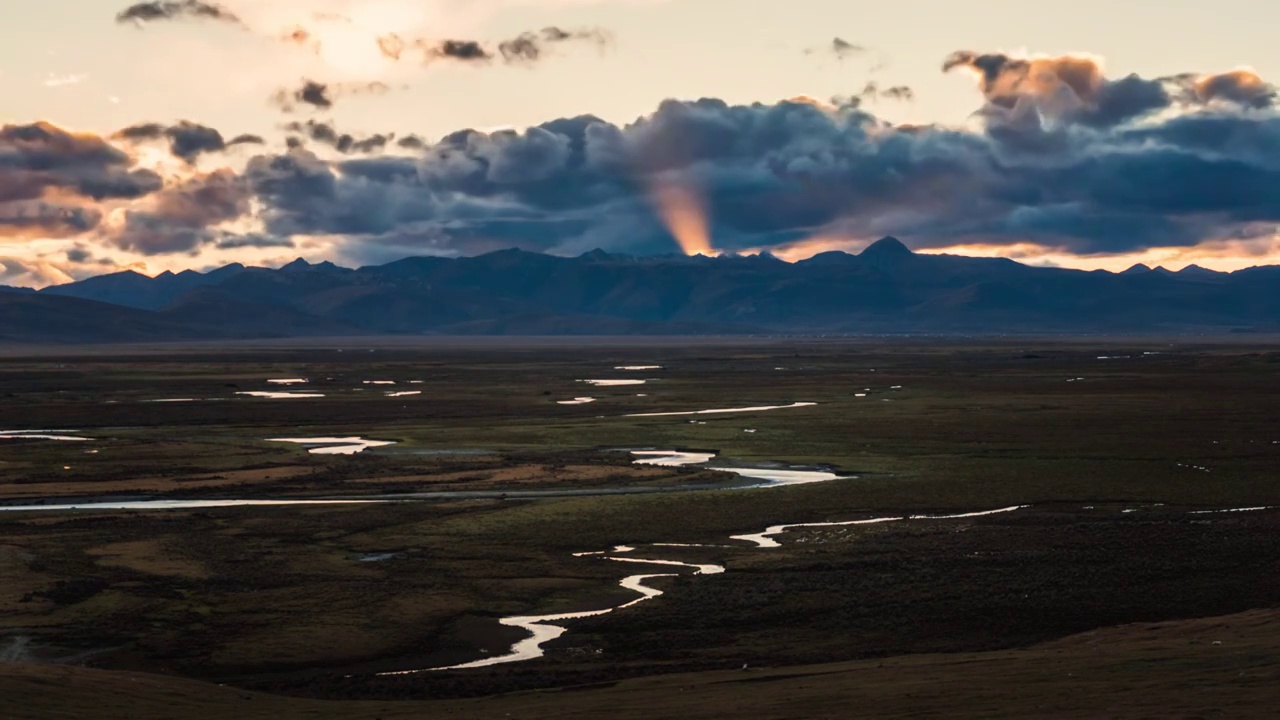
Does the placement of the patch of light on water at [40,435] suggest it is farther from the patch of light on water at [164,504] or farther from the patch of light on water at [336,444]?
the patch of light on water at [164,504]

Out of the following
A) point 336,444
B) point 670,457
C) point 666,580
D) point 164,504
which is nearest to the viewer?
point 666,580

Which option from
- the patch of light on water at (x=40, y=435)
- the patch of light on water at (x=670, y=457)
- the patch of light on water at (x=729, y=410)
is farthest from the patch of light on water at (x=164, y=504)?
the patch of light on water at (x=729, y=410)

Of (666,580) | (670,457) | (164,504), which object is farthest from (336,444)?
(666,580)

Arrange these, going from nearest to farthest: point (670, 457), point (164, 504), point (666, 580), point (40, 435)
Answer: point (666, 580) < point (164, 504) < point (670, 457) < point (40, 435)

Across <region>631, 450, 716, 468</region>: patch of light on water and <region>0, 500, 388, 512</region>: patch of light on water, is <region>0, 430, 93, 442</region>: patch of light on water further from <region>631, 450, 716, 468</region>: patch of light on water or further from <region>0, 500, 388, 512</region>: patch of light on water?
<region>631, 450, 716, 468</region>: patch of light on water

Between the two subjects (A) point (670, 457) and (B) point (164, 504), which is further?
(A) point (670, 457)

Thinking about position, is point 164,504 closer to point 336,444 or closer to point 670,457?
point 336,444

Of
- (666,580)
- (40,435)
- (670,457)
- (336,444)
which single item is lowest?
(666,580)

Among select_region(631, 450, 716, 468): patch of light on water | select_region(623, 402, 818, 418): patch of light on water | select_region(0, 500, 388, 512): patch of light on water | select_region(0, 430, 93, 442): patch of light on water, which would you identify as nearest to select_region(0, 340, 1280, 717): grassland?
select_region(631, 450, 716, 468): patch of light on water

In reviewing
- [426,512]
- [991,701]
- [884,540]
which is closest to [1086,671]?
[991,701]

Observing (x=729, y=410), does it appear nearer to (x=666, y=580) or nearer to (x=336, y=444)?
(x=336, y=444)

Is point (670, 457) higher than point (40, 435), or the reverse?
point (40, 435)
